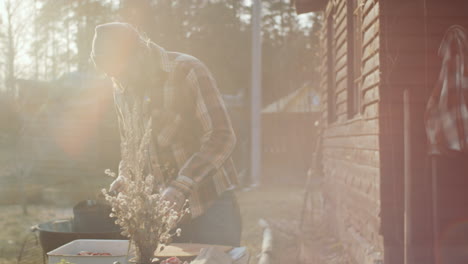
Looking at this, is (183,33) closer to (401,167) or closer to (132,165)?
(401,167)

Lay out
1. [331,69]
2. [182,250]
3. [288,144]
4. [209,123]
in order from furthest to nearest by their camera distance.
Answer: [288,144]
[331,69]
[209,123]
[182,250]

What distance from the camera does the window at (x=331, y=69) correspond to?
8.84 m

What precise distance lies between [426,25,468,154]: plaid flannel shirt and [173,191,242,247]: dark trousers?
1477mm

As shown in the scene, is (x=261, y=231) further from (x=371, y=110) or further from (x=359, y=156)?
(x=371, y=110)

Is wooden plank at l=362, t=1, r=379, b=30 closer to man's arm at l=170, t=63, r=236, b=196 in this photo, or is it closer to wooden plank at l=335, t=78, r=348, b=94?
wooden plank at l=335, t=78, r=348, b=94

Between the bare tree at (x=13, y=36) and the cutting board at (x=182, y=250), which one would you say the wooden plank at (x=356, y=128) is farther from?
the bare tree at (x=13, y=36)

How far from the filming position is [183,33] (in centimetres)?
2195

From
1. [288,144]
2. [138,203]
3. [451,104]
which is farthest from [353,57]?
[288,144]

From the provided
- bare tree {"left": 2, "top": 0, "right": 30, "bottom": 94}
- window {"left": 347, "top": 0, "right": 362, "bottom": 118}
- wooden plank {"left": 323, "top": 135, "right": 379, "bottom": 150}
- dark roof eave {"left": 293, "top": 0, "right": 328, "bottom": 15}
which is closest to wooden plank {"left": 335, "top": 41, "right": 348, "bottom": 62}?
window {"left": 347, "top": 0, "right": 362, "bottom": 118}

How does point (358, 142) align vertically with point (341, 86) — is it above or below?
below

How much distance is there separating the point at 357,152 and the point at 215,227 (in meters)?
3.11

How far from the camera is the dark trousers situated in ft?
9.96

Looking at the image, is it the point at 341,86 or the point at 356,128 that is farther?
the point at 341,86

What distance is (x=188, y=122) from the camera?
315 cm
